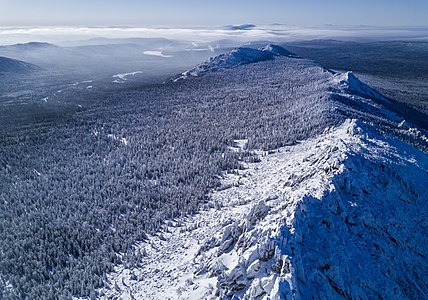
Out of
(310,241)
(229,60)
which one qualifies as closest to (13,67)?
(229,60)

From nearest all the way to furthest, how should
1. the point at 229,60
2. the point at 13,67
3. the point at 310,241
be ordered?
the point at 310,241
the point at 229,60
the point at 13,67

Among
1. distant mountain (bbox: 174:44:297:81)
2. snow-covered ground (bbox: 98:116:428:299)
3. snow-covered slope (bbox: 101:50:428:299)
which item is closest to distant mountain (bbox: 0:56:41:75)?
distant mountain (bbox: 174:44:297:81)

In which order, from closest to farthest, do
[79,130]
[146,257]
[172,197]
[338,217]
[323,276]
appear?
[323,276] → [338,217] → [146,257] → [172,197] → [79,130]

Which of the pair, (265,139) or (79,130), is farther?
(79,130)

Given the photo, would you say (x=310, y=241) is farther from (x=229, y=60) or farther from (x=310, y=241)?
(x=229, y=60)

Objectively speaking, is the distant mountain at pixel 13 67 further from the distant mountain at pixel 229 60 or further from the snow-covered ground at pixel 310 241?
the snow-covered ground at pixel 310 241

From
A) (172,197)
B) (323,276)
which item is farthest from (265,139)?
(323,276)

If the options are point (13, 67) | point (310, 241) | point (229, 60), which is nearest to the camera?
point (310, 241)

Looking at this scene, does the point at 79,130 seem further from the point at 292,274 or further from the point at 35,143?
the point at 292,274

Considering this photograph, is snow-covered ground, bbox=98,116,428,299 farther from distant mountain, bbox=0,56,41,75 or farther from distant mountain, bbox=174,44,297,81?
distant mountain, bbox=0,56,41,75
